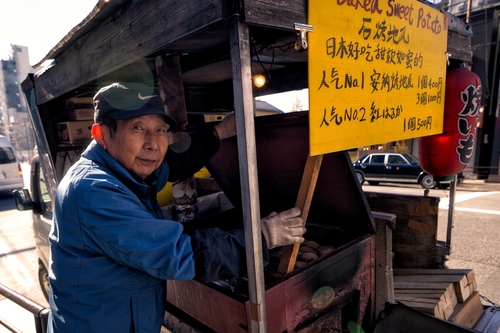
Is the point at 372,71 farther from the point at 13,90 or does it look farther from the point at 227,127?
the point at 13,90

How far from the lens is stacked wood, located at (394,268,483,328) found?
252 cm

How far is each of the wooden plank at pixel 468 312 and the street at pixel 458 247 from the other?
2.44 ft

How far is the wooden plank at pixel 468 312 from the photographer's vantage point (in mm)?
2637

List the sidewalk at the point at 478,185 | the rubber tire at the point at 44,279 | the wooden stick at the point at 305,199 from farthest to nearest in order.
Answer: the sidewalk at the point at 478,185 < the rubber tire at the point at 44,279 < the wooden stick at the point at 305,199

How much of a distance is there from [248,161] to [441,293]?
242 centimetres

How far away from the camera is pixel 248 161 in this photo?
3.97 ft

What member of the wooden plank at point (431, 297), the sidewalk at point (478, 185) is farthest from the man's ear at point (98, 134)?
the sidewalk at point (478, 185)

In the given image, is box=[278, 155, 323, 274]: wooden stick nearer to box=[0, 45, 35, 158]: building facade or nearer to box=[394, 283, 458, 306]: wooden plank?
box=[394, 283, 458, 306]: wooden plank

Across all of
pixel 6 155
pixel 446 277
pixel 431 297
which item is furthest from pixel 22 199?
pixel 6 155

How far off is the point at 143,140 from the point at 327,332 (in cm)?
171

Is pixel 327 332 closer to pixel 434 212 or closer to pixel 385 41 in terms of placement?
pixel 434 212

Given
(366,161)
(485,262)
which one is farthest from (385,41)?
(366,161)

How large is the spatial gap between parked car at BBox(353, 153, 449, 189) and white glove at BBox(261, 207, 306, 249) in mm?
12512

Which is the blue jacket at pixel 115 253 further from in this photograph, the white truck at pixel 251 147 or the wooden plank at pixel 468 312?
the wooden plank at pixel 468 312
